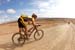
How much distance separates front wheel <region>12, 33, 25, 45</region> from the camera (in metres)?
13.4

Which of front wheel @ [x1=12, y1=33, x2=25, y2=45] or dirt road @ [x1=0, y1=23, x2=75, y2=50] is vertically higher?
front wheel @ [x1=12, y1=33, x2=25, y2=45]

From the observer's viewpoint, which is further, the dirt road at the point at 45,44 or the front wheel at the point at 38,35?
the front wheel at the point at 38,35

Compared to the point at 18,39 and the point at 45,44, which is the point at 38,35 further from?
the point at 18,39

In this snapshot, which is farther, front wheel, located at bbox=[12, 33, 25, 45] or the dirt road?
front wheel, located at bbox=[12, 33, 25, 45]

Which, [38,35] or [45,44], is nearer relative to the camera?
[45,44]

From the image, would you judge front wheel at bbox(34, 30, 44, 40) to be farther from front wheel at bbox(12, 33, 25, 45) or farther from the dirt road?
front wheel at bbox(12, 33, 25, 45)

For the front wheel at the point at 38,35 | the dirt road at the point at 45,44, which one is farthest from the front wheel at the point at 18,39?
the front wheel at the point at 38,35

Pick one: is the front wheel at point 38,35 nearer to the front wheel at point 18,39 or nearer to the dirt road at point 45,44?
the dirt road at point 45,44

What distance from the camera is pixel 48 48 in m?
12.0

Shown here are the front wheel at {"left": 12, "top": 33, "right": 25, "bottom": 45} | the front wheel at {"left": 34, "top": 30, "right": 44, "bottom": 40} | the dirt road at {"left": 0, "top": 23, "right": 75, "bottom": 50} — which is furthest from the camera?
the front wheel at {"left": 34, "top": 30, "right": 44, "bottom": 40}

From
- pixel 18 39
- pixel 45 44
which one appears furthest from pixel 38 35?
→ pixel 18 39

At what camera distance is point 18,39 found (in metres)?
13.4

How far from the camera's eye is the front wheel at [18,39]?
13354 mm

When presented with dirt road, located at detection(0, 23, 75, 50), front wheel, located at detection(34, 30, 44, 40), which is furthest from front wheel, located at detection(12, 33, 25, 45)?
front wheel, located at detection(34, 30, 44, 40)
